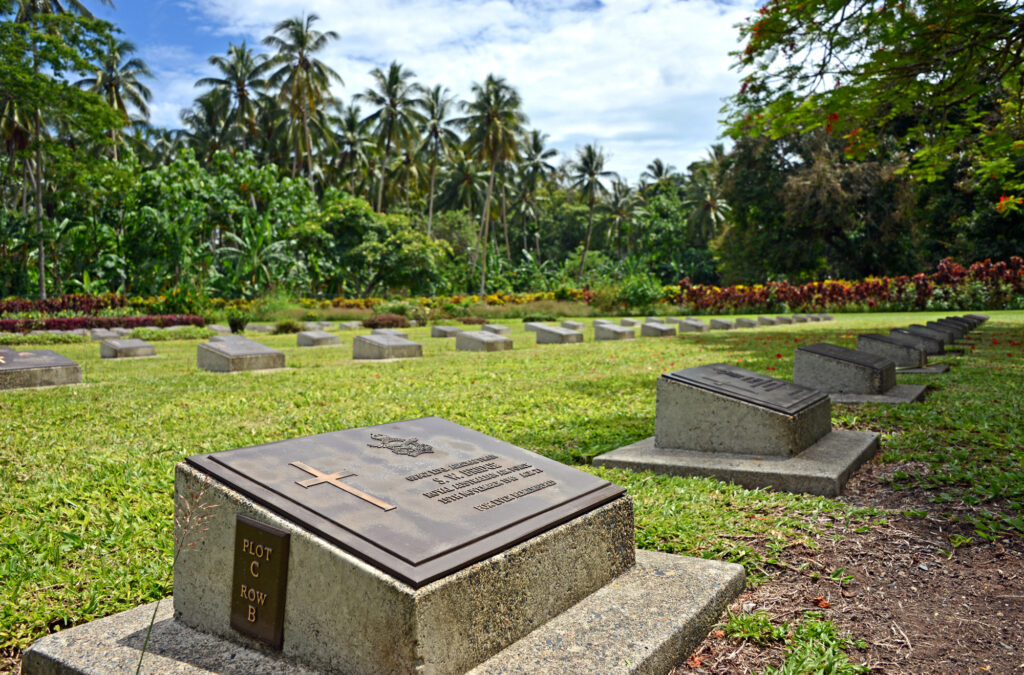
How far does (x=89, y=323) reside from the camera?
19859 millimetres

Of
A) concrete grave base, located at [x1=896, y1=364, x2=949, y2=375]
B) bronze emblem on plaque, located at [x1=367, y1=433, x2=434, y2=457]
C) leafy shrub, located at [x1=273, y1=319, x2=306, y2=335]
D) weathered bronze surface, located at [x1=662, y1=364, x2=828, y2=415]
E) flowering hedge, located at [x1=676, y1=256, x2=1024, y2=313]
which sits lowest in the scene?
leafy shrub, located at [x1=273, y1=319, x2=306, y2=335]

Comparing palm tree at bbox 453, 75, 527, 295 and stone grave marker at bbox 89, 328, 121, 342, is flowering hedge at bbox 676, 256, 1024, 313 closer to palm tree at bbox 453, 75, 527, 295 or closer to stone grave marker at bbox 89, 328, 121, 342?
palm tree at bbox 453, 75, 527, 295

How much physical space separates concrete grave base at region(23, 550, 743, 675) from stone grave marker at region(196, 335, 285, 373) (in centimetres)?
763

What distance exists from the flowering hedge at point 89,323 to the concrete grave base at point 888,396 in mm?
18778

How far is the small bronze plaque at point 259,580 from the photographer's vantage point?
6.68 ft

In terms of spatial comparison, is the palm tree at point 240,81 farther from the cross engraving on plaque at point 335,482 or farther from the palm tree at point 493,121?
the cross engraving on plaque at point 335,482

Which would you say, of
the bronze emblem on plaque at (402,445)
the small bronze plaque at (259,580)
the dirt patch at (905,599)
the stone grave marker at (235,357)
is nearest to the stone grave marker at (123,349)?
the stone grave marker at (235,357)

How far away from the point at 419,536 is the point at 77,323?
2147cm

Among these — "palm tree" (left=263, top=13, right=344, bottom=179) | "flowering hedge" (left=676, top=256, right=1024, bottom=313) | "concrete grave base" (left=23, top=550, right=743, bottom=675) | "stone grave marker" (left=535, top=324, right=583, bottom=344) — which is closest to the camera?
"concrete grave base" (left=23, top=550, right=743, bottom=675)

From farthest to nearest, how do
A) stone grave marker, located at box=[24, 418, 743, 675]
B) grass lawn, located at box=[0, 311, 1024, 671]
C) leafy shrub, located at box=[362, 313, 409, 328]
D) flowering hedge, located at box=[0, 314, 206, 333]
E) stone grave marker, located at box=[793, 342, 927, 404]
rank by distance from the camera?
leafy shrub, located at box=[362, 313, 409, 328] < flowering hedge, located at box=[0, 314, 206, 333] < stone grave marker, located at box=[793, 342, 927, 404] < grass lawn, located at box=[0, 311, 1024, 671] < stone grave marker, located at box=[24, 418, 743, 675]

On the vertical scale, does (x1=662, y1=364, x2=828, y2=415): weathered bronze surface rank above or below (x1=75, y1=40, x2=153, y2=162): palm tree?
below

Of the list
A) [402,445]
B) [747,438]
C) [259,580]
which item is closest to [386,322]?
[747,438]

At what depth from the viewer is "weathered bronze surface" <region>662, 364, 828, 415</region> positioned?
4.37 metres

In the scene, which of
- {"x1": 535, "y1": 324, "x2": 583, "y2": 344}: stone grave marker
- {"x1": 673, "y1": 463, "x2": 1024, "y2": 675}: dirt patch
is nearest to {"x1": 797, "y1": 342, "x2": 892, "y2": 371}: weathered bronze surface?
{"x1": 673, "y1": 463, "x2": 1024, "y2": 675}: dirt patch
